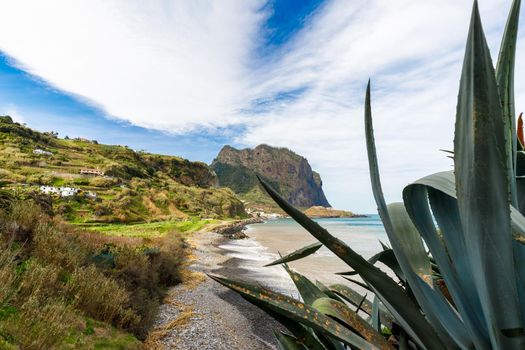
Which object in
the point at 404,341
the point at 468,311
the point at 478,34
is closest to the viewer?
the point at 478,34

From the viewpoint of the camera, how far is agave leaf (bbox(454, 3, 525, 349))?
0.58 metres

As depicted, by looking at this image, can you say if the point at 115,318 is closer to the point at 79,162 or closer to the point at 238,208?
the point at 79,162

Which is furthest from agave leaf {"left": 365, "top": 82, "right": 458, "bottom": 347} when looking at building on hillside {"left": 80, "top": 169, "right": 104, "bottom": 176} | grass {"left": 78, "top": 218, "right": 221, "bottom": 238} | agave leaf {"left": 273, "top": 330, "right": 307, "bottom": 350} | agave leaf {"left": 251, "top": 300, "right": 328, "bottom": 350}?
building on hillside {"left": 80, "top": 169, "right": 104, "bottom": 176}

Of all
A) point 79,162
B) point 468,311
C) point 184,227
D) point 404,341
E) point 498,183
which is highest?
point 79,162

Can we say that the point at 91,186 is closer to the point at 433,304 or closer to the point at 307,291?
the point at 307,291

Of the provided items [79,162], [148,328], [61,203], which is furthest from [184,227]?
[79,162]

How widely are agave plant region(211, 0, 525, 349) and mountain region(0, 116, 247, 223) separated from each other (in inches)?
747

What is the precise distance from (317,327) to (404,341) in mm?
388

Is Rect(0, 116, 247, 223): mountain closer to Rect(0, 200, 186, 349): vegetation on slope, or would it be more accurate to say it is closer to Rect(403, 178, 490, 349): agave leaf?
Rect(0, 200, 186, 349): vegetation on slope

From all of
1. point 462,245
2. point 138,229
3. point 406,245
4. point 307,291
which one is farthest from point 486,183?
point 138,229

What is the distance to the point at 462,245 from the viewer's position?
0.90 metres

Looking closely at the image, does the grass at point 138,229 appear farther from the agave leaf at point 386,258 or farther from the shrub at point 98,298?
the agave leaf at point 386,258

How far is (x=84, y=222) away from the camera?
30.5m

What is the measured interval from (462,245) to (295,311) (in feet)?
1.83
